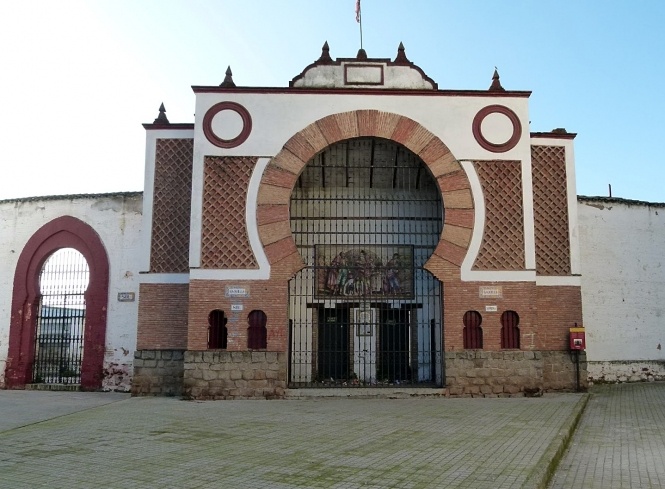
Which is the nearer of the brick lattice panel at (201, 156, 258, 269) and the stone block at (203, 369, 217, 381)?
the stone block at (203, 369, 217, 381)

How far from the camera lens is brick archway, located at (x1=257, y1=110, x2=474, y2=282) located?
1245 centimetres

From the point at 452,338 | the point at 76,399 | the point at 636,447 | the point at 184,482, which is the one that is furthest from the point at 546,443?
the point at 76,399

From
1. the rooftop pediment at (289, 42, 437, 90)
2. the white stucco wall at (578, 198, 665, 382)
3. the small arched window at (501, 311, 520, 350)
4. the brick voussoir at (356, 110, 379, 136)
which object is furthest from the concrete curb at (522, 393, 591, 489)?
the rooftop pediment at (289, 42, 437, 90)

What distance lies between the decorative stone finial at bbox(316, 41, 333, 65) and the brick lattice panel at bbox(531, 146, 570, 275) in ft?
15.8

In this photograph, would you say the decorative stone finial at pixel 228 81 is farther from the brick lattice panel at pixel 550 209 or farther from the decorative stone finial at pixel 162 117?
the brick lattice panel at pixel 550 209

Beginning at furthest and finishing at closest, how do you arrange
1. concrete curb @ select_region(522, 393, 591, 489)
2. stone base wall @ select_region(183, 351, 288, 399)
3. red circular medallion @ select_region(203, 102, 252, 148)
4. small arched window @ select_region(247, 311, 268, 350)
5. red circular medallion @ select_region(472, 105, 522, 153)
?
red circular medallion @ select_region(472, 105, 522, 153)
red circular medallion @ select_region(203, 102, 252, 148)
small arched window @ select_region(247, 311, 268, 350)
stone base wall @ select_region(183, 351, 288, 399)
concrete curb @ select_region(522, 393, 591, 489)

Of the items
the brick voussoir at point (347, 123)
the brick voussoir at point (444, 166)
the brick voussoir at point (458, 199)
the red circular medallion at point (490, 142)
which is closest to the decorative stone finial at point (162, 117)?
the brick voussoir at point (347, 123)

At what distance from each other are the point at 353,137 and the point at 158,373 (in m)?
6.33

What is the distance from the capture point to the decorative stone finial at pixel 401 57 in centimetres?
1331

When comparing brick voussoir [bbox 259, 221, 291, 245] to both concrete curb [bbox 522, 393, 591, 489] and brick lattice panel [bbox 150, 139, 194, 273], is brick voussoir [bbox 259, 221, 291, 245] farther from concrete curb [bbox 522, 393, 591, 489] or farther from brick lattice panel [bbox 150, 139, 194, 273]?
concrete curb [bbox 522, 393, 591, 489]

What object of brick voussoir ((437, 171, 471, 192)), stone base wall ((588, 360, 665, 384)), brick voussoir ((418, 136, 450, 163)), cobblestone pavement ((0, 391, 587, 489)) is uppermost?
brick voussoir ((418, 136, 450, 163))

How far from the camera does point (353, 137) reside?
42.1 feet

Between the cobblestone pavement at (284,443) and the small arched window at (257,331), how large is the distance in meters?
1.25

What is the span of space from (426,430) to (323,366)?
6837mm
